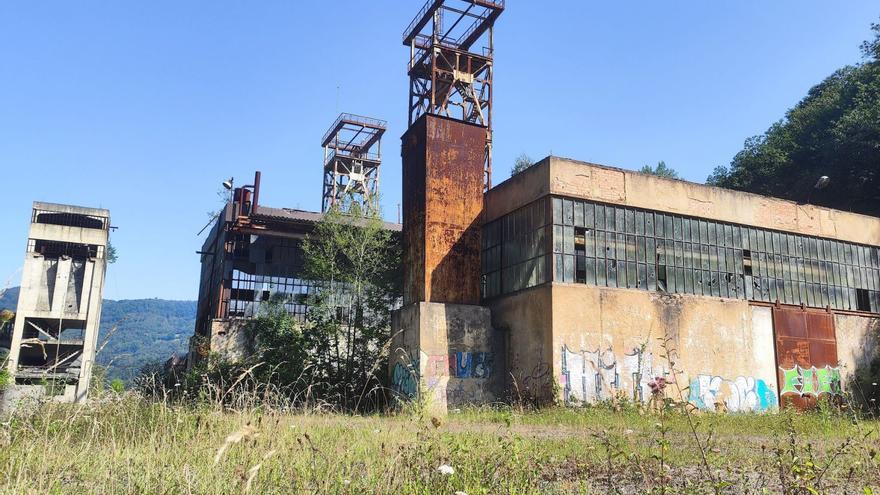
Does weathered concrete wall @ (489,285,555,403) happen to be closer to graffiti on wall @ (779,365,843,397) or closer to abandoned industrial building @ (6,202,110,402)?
graffiti on wall @ (779,365,843,397)

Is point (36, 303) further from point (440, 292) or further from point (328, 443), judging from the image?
point (328, 443)

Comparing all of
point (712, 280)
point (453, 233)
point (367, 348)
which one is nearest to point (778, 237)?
point (712, 280)

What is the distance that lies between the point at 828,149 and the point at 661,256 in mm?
20714

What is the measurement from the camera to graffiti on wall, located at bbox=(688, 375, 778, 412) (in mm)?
18188

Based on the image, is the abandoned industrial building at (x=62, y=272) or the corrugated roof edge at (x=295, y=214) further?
the abandoned industrial building at (x=62, y=272)

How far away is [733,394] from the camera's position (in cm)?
1872

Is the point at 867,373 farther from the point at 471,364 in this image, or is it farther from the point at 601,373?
the point at 471,364

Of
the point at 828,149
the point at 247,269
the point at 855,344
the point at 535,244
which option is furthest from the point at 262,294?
the point at 828,149

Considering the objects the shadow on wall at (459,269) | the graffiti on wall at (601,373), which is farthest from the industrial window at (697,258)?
the graffiti on wall at (601,373)

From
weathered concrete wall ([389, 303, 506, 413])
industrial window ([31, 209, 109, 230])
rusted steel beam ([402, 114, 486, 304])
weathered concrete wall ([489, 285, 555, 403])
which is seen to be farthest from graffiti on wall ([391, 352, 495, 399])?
industrial window ([31, 209, 109, 230])

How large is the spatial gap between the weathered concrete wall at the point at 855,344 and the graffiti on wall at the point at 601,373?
8135mm

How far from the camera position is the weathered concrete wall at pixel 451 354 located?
1750 cm

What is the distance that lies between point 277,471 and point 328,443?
1895 mm

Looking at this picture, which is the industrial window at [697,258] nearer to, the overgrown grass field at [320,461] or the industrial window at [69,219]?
the overgrown grass field at [320,461]
